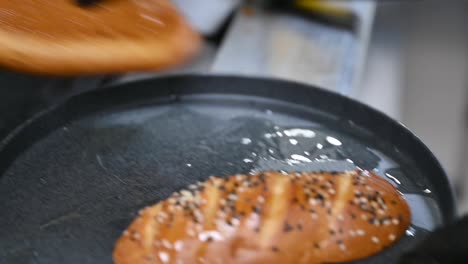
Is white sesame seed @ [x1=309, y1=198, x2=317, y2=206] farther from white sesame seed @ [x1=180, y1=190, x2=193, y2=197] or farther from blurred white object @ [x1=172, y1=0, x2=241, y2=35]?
blurred white object @ [x1=172, y1=0, x2=241, y2=35]

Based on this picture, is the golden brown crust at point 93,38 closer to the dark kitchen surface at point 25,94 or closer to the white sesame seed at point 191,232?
the white sesame seed at point 191,232

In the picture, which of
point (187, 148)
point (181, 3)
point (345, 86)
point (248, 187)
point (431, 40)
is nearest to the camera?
point (248, 187)

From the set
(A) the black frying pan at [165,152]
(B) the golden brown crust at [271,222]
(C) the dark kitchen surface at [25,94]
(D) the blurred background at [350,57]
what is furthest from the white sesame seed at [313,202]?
(C) the dark kitchen surface at [25,94]

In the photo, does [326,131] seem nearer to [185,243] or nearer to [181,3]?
[185,243]

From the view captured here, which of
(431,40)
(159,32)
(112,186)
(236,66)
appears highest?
(431,40)

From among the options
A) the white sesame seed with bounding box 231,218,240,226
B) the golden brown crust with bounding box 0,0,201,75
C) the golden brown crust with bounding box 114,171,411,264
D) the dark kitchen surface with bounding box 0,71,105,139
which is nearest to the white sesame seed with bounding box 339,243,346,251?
the golden brown crust with bounding box 114,171,411,264

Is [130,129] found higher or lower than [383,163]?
lower

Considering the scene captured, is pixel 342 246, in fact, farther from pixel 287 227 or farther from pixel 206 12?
pixel 206 12

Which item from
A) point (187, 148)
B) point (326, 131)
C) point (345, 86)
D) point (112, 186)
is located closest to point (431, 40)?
point (345, 86)
